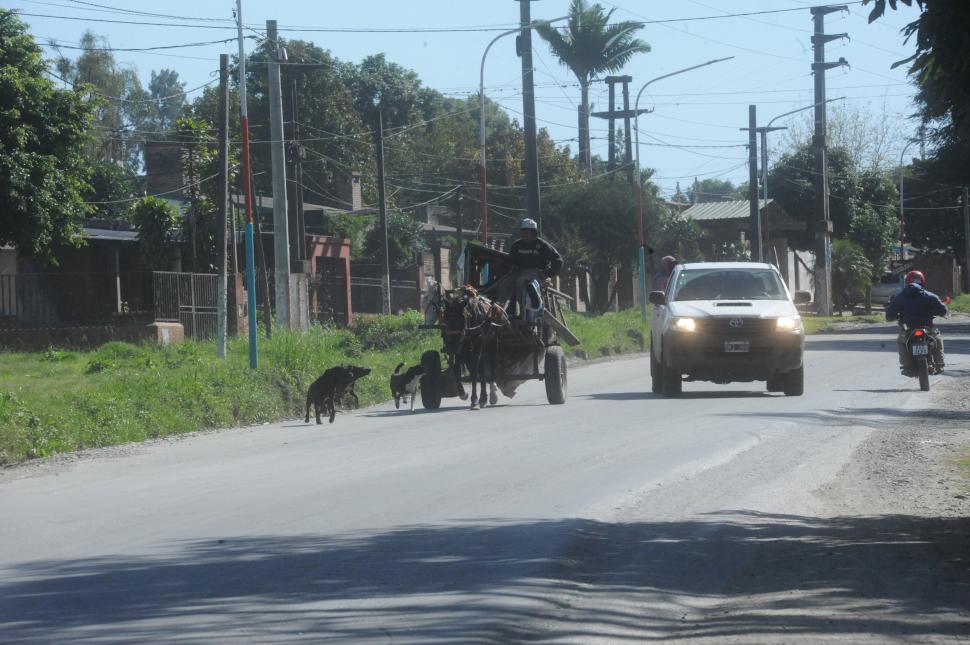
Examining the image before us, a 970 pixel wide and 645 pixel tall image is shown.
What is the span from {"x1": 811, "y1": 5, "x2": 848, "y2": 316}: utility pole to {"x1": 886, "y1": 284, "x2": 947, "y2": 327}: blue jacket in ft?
117

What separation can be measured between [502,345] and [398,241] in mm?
45736

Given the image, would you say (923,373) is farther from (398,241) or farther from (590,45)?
(590,45)

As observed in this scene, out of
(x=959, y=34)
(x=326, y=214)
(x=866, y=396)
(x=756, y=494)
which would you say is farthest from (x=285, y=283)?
(x=326, y=214)

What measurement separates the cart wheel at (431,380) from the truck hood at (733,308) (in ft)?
11.7

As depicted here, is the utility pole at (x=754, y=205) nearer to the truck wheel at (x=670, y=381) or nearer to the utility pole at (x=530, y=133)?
the utility pole at (x=530, y=133)

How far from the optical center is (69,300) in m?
37.6

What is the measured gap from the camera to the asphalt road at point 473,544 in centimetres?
639

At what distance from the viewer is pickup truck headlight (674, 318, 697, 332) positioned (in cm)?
1898

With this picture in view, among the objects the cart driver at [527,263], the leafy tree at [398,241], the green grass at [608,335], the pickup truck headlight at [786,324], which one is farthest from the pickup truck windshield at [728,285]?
the leafy tree at [398,241]

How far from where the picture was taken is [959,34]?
8758 mm

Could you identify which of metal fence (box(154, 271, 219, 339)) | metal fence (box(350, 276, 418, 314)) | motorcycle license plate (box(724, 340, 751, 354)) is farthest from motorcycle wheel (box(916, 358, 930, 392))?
metal fence (box(350, 276, 418, 314))

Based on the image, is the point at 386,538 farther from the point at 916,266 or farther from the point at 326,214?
the point at 916,266

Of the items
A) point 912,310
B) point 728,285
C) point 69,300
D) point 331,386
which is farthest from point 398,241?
point 331,386

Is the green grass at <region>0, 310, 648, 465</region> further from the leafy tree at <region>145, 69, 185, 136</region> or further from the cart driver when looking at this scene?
the leafy tree at <region>145, 69, 185, 136</region>
